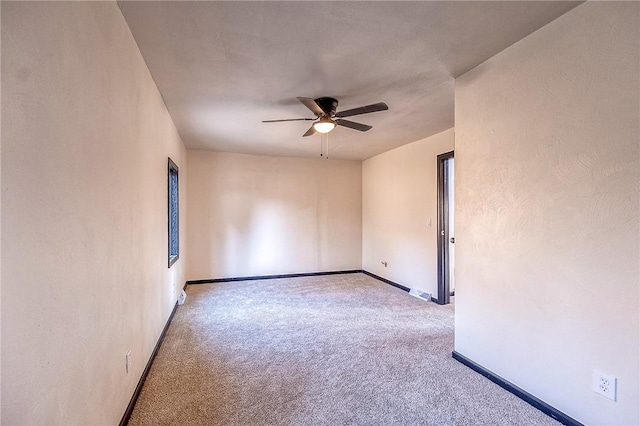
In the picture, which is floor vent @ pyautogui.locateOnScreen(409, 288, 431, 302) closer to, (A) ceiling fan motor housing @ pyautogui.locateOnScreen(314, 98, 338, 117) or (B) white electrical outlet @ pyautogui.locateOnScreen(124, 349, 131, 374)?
(A) ceiling fan motor housing @ pyautogui.locateOnScreen(314, 98, 338, 117)

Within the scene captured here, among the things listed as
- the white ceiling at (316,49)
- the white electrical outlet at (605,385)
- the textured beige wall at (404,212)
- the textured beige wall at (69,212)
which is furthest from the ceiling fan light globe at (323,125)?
the white electrical outlet at (605,385)

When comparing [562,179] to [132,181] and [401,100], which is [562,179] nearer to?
[401,100]

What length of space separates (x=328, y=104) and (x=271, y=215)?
3.29 m

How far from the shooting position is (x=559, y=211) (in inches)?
75.6

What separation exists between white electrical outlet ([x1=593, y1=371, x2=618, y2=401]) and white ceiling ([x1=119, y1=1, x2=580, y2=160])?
79.2 inches

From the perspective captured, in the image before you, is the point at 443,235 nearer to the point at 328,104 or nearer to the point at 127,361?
the point at 328,104

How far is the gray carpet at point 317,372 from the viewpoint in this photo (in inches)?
78.1

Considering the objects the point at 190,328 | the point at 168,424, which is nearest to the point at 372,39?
the point at 168,424

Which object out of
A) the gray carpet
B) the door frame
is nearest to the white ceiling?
the door frame

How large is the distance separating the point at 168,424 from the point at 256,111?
2.78m

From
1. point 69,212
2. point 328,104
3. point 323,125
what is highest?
point 328,104

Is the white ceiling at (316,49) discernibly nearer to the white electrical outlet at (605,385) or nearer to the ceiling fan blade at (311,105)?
the ceiling fan blade at (311,105)

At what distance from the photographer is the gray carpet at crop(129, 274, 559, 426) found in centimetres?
198

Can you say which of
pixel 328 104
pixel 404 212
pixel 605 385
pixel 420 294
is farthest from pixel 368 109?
pixel 420 294
